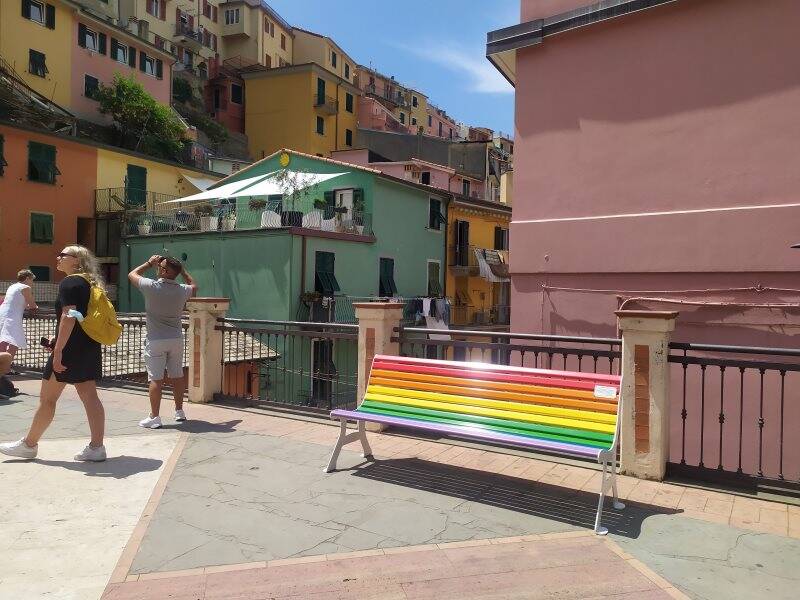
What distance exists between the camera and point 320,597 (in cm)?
309

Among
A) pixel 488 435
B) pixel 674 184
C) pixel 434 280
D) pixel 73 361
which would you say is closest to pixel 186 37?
pixel 434 280

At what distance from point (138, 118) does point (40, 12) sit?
6119 mm

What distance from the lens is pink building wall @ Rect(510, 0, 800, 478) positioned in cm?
818

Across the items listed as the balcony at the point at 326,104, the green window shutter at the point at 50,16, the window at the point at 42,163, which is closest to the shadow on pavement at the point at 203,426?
the window at the point at 42,163

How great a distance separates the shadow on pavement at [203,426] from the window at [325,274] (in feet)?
55.3

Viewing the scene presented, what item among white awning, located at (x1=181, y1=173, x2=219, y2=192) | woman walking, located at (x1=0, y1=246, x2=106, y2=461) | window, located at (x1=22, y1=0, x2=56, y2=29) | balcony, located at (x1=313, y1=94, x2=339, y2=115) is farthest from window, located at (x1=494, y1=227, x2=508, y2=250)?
woman walking, located at (x1=0, y1=246, x2=106, y2=461)

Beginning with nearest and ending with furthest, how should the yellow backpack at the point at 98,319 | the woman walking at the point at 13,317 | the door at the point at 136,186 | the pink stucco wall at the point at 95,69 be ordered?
the yellow backpack at the point at 98,319
the woman walking at the point at 13,317
the door at the point at 136,186
the pink stucco wall at the point at 95,69

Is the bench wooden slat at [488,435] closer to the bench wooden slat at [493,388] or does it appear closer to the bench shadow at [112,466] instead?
the bench wooden slat at [493,388]

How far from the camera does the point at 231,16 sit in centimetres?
5097

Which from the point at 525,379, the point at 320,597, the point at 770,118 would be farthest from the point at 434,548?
the point at 770,118

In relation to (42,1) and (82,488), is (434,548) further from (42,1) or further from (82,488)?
(42,1)

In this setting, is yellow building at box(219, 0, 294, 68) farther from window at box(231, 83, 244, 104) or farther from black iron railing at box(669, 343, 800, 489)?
black iron railing at box(669, 343, 800, 489)

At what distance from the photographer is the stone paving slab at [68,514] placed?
3.23 metres

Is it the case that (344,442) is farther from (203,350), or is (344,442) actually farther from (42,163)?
(42,163)
